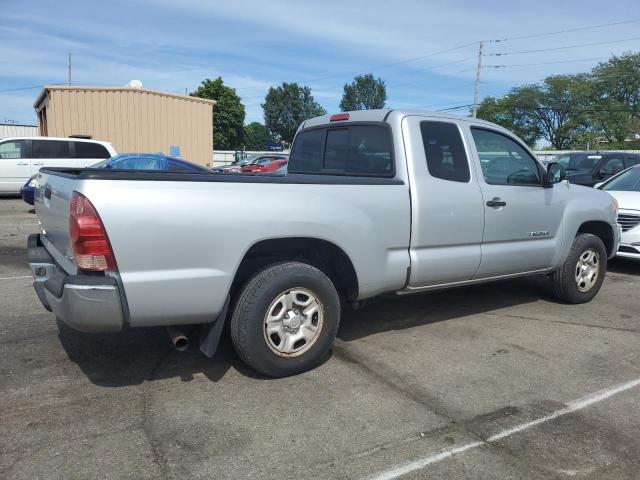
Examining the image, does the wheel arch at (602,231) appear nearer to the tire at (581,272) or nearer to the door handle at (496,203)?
the tire at (581,272)

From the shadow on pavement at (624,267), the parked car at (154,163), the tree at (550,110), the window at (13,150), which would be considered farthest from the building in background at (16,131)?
the tree at (550,110)

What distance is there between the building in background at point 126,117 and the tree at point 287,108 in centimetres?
6221

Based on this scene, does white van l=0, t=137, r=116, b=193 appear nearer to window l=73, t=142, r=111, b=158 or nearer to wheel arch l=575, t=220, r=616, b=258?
window l=73, t=142, r=111, b=158

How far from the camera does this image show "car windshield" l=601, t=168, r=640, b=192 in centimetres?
864

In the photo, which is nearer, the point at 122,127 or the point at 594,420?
the point at 594,420

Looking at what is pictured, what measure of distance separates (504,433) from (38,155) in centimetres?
1623

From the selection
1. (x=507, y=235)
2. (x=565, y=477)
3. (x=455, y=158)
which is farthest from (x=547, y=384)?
(x=455, y=158)

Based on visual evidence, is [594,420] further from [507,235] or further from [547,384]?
[507,235]

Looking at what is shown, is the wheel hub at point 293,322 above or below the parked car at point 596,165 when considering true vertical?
below

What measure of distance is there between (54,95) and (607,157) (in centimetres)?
2049

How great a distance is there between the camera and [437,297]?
623 centimetres

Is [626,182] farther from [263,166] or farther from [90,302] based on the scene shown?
[263,166]

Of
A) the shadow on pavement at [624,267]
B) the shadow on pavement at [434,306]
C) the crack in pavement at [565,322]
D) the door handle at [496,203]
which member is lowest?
the shadow on pavement at [624,267]

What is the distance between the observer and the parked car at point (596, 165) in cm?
1345
